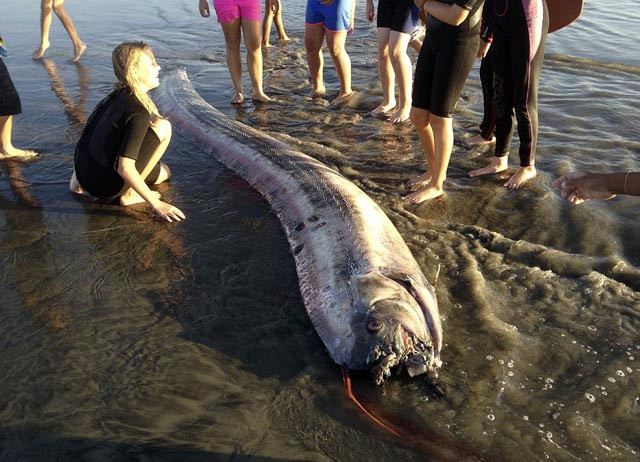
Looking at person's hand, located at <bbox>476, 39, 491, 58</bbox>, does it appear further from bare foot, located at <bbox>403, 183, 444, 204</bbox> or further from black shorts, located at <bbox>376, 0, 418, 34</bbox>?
bare foot, located at <bbox>403, 183, 444, 204</bbox>

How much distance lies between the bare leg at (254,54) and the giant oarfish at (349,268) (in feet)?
8.16

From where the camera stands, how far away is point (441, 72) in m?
4.51

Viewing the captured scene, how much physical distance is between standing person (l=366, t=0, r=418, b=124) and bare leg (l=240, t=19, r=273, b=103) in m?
1.82

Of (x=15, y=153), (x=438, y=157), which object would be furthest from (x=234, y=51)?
(x=438, y=157)

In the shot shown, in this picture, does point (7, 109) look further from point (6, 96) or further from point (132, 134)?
point (132, 134)

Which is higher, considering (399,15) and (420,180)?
(399,15)

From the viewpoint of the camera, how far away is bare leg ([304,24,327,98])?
7527mm

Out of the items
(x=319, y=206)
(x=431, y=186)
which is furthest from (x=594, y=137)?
(x=319, y=206)

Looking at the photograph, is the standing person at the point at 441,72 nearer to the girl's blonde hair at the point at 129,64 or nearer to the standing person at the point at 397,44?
the standing person at the point at 397,44

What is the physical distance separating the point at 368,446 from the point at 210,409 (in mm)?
882

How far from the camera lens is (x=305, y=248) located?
4.02m

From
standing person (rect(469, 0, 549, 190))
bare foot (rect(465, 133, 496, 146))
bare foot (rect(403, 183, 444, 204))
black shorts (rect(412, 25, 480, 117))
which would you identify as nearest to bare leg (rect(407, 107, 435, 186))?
black shorts (rect(412, 25, 480, 117))

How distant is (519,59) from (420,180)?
4.70ft

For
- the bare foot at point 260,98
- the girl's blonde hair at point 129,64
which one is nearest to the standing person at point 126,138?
the girl's blonde hair at point 129,64
